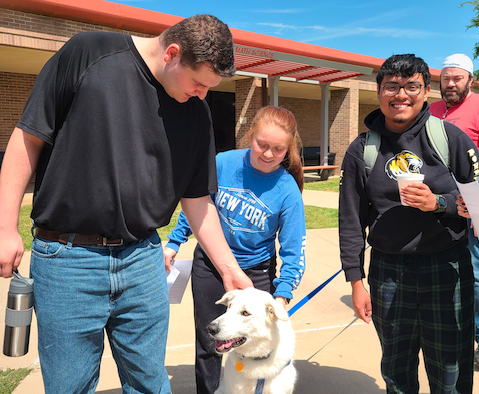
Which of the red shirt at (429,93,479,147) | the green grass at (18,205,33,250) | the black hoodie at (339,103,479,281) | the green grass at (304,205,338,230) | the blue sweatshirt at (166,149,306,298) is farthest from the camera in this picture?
the green grass at (304,205,338,230)

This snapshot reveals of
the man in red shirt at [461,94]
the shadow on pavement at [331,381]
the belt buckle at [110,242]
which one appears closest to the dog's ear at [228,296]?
the belt buckle at [110,242]

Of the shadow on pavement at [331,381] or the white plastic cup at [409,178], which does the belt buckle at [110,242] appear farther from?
the shadow on pavement at [331,381]

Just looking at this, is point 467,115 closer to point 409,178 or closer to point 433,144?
point 433,144

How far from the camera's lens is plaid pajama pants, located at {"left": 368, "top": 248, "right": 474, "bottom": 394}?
2.25 meters

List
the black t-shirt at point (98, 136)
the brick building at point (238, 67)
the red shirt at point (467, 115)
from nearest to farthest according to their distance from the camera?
the black t-shirt at point (98, 136)
the red shirt at point (467, 115)
the brick building at point (238, 67)

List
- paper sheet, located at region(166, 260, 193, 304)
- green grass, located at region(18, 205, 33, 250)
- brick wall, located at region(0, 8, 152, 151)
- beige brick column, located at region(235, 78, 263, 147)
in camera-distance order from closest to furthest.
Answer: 1. paper sheet, located at region(166, 260, 193, 304)
2. green grass, located at region(18, 205, 33, 250)
3. brick wall, located at region(0, 8, 152, 151)
4. beige brick column, located at region(235, 78, 263, 147)

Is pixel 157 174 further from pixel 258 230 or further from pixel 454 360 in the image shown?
pixel 454 360

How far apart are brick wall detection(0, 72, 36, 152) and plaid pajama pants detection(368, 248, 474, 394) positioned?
16.4 metres

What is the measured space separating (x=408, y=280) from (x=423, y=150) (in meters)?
0.76

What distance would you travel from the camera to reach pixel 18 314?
168cm

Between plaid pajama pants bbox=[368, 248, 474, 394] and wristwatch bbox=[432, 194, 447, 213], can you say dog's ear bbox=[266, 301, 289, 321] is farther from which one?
wristwatch bbox=[432, 194, 447, 213]

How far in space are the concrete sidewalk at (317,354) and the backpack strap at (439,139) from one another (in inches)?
74.8

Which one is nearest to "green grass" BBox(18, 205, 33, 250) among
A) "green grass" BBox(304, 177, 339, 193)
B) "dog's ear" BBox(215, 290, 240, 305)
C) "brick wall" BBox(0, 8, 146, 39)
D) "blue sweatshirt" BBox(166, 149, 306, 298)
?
"blue sweatshirt" BBox(166, 149, 306, 298)

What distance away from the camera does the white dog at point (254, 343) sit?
226 cm
